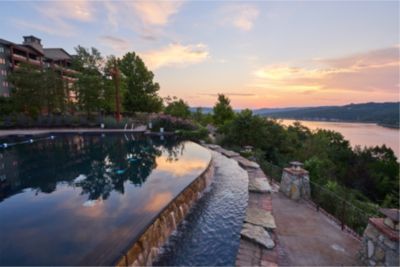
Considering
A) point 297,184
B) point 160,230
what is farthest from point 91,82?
point 297,184

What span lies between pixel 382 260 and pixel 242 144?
1045 centimetres

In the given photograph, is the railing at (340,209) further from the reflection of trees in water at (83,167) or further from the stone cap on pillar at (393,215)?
the reflection of trees in water at (83,167)

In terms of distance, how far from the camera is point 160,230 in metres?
4.09

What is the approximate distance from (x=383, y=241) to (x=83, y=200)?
19.5ft

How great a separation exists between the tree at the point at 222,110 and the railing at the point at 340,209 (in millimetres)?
21909

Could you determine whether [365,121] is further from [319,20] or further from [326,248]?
[326,248]

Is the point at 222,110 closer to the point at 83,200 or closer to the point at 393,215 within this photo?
the point at 83,200

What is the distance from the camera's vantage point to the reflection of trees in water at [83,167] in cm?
668

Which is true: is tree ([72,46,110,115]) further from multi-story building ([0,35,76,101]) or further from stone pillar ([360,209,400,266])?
stone pillar ([360,209,400,266])

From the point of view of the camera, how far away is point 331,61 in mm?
13312

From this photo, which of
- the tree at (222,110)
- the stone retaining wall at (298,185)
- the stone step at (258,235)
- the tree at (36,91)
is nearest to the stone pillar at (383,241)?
the stone step at (258,235)

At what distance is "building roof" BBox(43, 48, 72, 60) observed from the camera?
4733cm

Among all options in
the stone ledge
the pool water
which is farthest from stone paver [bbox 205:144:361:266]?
the stone ledge

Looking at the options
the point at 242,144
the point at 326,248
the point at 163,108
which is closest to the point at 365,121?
the point at 163,108
